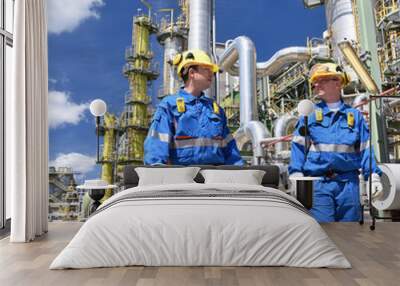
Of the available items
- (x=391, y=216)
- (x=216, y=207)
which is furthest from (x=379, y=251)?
(x=391, y=216)

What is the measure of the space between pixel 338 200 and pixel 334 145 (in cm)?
50

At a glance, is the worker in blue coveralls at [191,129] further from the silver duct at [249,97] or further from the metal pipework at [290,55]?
the metal pipework at [290,55]

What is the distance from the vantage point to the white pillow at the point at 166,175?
11.9ft

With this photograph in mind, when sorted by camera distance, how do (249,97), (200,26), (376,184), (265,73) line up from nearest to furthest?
(376,184) → (249,97) → (200,26) → (265,73)

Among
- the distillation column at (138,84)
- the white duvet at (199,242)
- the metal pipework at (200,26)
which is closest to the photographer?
the white duvet at (199,242)

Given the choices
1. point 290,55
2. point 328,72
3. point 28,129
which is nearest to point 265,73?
point 290,55

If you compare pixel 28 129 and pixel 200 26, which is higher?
pixel 200 26

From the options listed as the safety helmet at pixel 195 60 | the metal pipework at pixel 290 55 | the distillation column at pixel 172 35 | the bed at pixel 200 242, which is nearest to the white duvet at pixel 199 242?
the bed at pixel 200 242

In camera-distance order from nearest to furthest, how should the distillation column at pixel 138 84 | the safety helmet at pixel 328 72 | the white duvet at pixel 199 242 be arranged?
1. the white duvet at pixel 199 242
2. the safety helmet at pixel 328 72
3. the distillation column at pixel 138 84

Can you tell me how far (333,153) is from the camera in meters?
3.72

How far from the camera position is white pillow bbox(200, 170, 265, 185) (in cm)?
370

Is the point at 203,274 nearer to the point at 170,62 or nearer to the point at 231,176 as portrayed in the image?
the point at 231,176

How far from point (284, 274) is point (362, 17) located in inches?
235

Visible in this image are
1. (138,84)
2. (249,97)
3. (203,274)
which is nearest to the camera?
(203,274)
